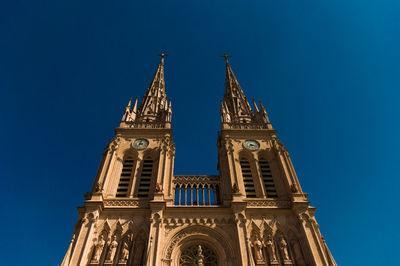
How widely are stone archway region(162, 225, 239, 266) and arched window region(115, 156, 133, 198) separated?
6531 millimetres

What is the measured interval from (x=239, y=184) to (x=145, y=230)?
29.5 feet

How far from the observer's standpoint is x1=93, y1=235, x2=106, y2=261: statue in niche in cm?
1869

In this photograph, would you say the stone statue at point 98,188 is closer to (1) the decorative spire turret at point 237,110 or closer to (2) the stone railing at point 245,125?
(2) the stone railing at point 245,125

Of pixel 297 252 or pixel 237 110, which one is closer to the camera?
pixel 297 252

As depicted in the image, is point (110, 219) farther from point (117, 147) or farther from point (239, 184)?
point (239, 184)

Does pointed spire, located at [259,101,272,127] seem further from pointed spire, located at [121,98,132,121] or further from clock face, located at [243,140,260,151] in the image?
pointed spire, located at [121,98,132,121]

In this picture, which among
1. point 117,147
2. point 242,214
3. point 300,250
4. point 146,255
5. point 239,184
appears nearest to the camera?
point 146,255

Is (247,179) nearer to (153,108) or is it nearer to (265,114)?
(265,114)

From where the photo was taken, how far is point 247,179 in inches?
1009

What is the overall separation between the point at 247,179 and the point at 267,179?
6.30 feet

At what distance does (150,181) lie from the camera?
24.6 metres

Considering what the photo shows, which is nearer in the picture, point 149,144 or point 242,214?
point 242,214

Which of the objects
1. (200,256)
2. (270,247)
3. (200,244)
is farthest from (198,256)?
(270,247)

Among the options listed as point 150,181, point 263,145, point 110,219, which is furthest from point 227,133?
point 110,219
